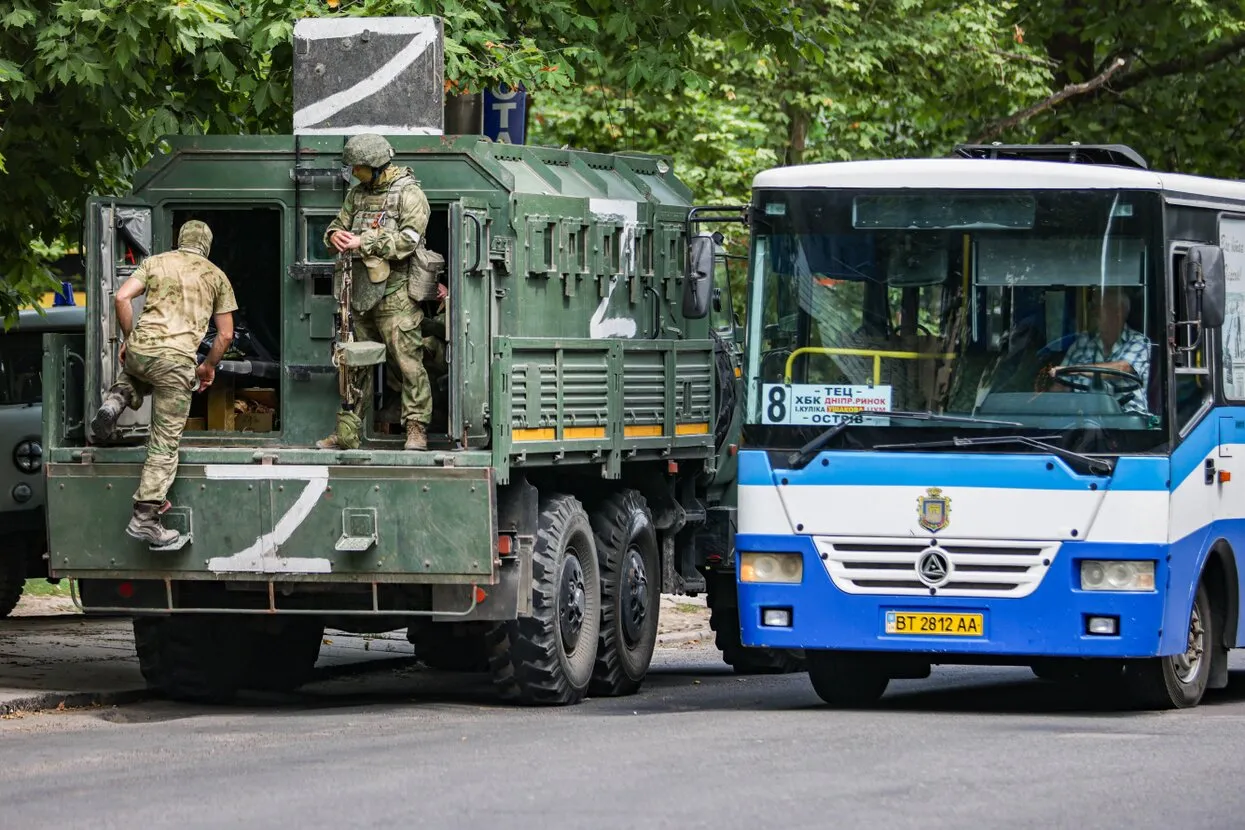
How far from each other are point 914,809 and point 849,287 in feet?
14.8

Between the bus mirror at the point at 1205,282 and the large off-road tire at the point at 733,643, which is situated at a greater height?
the bus mirror at the point at 1205,282

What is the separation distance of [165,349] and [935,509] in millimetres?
4214

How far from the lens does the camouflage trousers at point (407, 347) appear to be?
1337 cm

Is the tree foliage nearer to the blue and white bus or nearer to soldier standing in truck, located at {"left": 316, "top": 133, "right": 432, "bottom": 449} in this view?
soldier standing in truck, located at {"left": 316, "top": 133, "right": 432, "bottom": 449}

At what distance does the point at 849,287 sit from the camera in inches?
511

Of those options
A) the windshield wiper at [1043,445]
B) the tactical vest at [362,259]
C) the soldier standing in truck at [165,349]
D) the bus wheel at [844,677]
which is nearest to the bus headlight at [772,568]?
the windshield wiper at [1043,445]

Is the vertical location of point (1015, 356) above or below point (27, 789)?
above

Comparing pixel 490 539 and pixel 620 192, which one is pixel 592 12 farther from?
pixel 490 539

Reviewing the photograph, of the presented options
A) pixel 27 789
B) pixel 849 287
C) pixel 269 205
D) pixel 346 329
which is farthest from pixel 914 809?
pixel 269 205

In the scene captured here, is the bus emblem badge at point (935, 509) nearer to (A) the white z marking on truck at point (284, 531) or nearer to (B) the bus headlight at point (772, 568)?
(B) the bus headlight at point (772, 568)

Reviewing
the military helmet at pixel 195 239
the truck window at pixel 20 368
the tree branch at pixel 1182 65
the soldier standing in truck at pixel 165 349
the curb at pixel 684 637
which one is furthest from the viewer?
the tree branch at pixel 1182 65

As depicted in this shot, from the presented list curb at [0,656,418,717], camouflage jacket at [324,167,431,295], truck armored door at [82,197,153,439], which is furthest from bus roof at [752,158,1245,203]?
curb at [0,656,418,717]

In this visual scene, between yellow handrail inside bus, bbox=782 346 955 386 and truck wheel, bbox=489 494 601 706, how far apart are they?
5.69 feet

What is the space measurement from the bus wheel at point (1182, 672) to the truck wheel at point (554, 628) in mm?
3126
